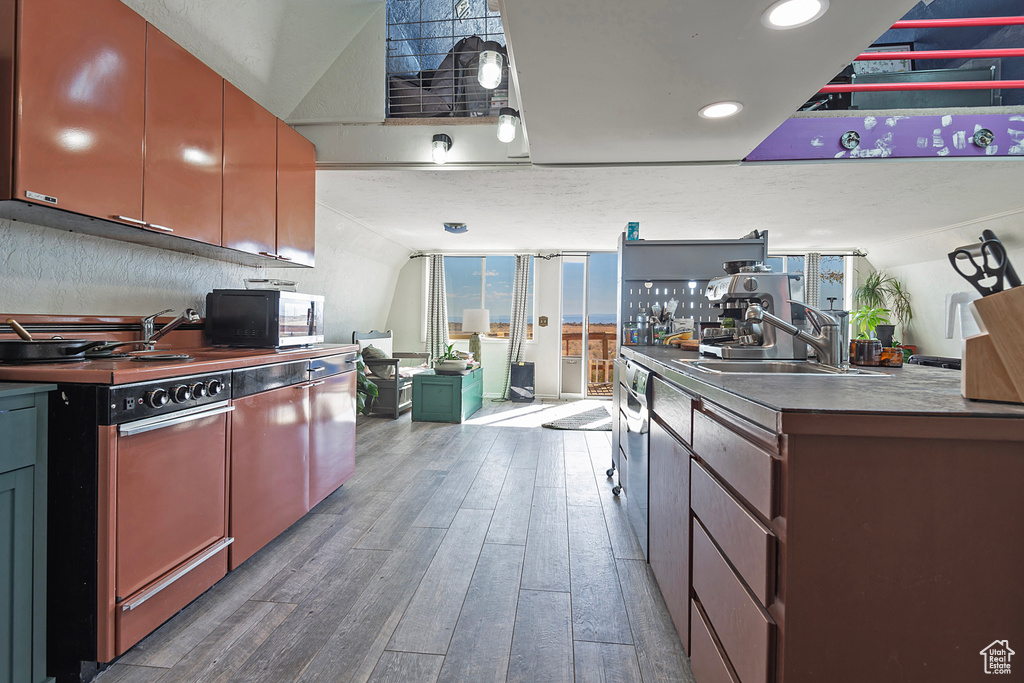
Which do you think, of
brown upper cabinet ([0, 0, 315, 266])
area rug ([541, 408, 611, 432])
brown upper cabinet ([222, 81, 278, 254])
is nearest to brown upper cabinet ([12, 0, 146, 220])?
brown upper cabinet ([0, 0, 315, 266])

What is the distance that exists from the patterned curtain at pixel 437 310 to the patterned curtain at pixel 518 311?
108cm

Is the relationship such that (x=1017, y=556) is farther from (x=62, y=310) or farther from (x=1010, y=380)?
(x=62, y=310)

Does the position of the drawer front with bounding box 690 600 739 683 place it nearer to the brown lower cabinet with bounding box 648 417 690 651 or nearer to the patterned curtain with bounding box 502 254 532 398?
the brown lower cabinet with bounding box 648 417 690 651

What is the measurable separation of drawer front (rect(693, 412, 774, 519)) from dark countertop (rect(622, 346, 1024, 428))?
0.07m

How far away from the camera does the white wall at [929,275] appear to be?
525cm

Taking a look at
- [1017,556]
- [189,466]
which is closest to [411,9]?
[189,466]

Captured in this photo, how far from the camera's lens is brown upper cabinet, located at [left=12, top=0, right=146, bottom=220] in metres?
1.51

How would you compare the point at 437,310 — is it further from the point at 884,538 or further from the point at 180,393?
the point at 884,538

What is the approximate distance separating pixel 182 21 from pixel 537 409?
5.27 m

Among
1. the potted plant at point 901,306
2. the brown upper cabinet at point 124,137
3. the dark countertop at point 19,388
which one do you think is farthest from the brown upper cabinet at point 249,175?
the potted plant at point 901,306

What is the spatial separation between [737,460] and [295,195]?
3160 millimetres

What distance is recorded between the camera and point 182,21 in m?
2.43

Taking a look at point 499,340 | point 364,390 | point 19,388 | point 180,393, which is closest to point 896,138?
point 180,393

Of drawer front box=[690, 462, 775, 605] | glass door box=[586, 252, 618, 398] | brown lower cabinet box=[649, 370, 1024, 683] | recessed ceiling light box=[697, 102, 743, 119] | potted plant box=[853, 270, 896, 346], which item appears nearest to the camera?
brown lower cabinet box=[649, 370, 1024, 683]
